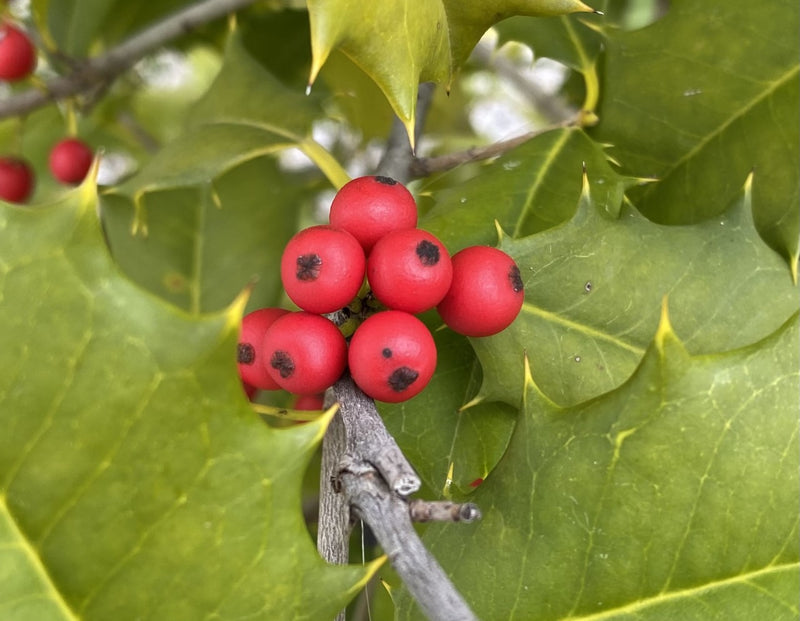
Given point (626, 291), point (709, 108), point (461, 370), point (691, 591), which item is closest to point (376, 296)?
point (461, 370)

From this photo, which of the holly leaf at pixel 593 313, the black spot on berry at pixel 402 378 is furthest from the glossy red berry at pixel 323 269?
the holly leaf at pixel 593 313

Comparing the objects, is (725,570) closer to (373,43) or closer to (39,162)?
(373,43)

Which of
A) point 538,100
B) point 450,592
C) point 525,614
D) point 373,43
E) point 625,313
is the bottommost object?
point 538,100

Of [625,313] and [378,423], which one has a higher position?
[378,423]

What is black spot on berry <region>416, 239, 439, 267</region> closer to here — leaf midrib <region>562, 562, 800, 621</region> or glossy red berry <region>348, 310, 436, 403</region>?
glossy red berry <region>348, 310, 436, 403</region>

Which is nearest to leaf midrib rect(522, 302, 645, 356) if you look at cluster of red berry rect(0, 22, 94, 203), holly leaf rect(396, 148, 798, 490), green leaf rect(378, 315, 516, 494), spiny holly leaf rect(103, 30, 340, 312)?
holly leaf rect(396, 148, 798, 490)

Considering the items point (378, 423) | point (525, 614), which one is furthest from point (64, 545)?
point (525, 614)
